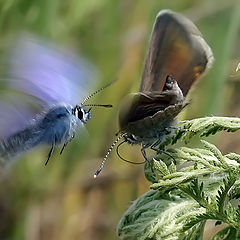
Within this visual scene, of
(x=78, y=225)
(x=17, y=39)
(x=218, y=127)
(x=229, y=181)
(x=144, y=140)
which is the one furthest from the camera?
(x=78, y=225)

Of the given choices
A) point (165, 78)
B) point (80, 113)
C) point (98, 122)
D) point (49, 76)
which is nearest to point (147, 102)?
point (165, 78)

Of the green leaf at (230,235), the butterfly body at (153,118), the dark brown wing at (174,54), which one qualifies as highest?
the dark brown wing at (174,54)

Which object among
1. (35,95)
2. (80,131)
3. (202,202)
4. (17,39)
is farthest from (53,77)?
(202,202)

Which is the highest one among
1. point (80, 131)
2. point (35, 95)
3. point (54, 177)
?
point (35, 95)

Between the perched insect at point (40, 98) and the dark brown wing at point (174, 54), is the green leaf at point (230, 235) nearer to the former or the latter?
the dark brown wing at point (174, 54)

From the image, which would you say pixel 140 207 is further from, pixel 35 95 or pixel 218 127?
pixel 35 95

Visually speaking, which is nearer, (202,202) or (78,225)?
(202,202)

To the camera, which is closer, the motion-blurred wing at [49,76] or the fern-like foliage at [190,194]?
the fern-like foliage at [190,194]

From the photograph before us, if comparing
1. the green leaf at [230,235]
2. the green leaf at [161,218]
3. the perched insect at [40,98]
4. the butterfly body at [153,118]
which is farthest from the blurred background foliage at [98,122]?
the green leaf at [230,235]
